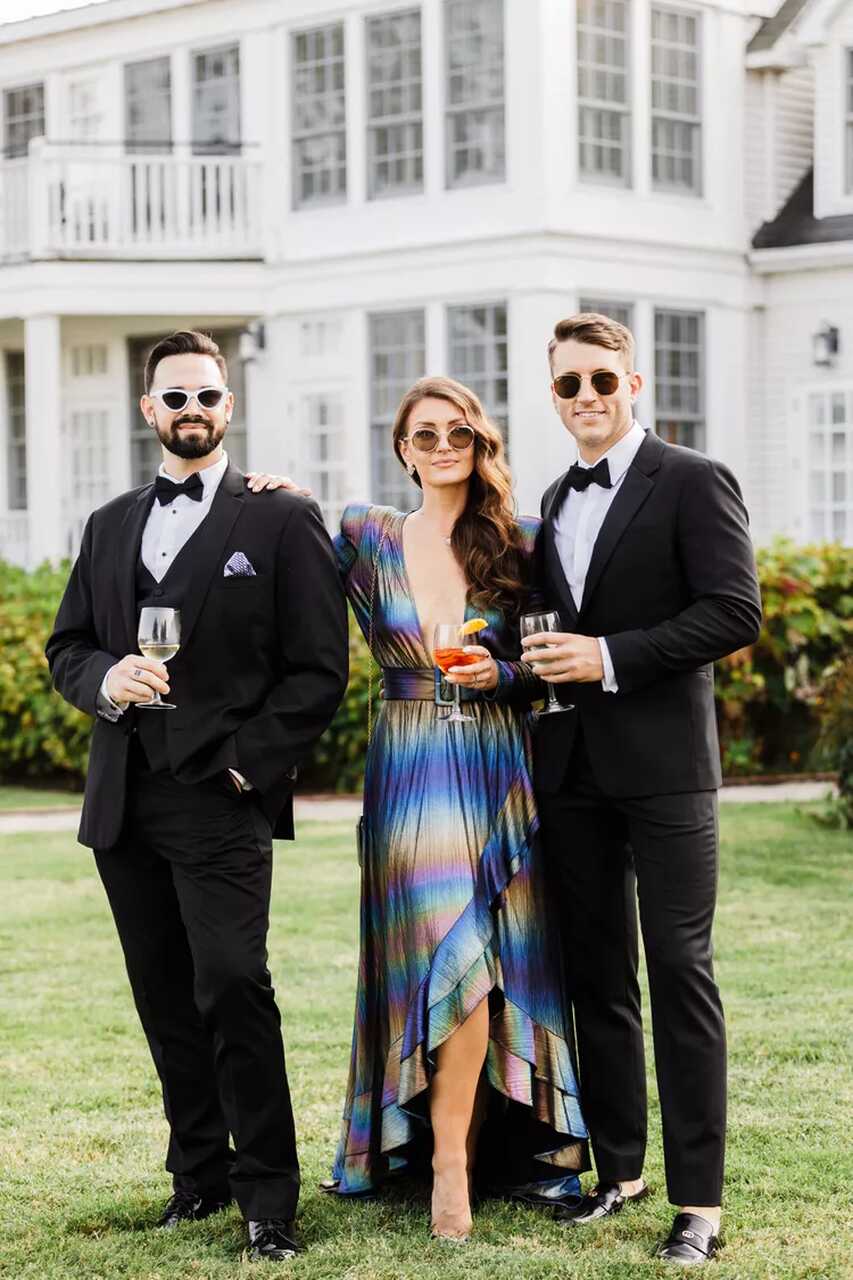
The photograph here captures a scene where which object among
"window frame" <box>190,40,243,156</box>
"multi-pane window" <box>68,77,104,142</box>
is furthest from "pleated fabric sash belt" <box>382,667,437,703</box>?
"multi-pane window" <box>68,77,104,142</box>

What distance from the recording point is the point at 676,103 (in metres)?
19.6

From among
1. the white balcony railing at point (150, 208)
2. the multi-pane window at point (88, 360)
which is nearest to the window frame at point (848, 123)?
the white balcony railing at point (150, 208)

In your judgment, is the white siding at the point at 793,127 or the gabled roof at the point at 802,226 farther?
the white siding at the point at 793,127

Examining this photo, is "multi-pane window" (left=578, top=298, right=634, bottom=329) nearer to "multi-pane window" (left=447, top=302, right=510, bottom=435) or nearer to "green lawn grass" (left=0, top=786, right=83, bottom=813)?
"multi-pane window" (left=447, top=302, right=510, bottom=435)

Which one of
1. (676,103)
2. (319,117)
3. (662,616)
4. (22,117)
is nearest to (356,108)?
(319,117)

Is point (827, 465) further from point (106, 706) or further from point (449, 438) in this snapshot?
point (106, 706)

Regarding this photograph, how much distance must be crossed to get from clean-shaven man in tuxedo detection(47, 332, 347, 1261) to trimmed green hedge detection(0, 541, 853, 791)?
29.0 feet

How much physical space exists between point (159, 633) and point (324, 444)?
631 inches

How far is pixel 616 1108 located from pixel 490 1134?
382 mm

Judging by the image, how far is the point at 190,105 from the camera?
21109 mm

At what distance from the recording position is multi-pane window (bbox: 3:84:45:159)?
22859mm

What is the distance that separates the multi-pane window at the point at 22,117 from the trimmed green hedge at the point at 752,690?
9233 millimetres

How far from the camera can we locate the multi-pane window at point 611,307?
19.1 metres

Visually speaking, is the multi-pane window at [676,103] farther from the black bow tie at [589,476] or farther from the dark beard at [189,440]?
the dark beard at [189,440]
